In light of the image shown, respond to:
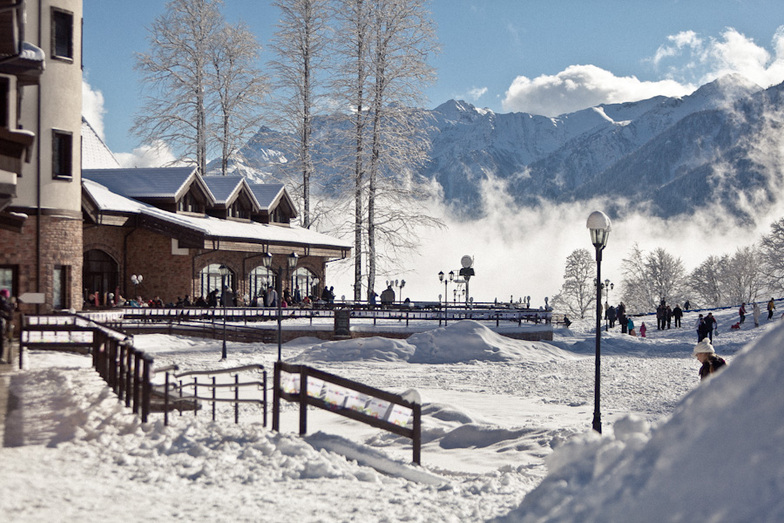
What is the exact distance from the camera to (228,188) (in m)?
40.9

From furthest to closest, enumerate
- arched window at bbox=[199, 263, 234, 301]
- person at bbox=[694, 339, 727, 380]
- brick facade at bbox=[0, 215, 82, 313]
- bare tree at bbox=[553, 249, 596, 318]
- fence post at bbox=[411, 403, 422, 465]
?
bare tree at bbox=[553, 249, 596, 318]
arched window at bbox=[199, 263, 234, 301]
brick facade at bbox=[0, 215, 82, 313]
fence post at bbox=[411, 403, 422, 465]
person at bbox=[694, 339, 727, 380]

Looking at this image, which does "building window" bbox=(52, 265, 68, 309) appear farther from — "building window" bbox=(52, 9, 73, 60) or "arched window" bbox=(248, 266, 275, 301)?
"arched window" bbox=(248, 266, 275, 301)

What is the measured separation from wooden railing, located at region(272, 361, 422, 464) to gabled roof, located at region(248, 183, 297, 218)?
34.2 m

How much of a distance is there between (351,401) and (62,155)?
19.5 m

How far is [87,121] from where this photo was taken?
44438mm

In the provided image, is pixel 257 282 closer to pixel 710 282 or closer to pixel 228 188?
pixel 228 188

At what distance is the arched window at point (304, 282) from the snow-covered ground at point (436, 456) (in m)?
24.2

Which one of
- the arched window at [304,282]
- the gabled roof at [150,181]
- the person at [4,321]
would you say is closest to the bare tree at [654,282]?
the arched window at [304,282]

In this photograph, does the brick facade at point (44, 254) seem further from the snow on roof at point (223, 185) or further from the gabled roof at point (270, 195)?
the gabled roof at point (270, 195)

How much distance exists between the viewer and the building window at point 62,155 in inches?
987

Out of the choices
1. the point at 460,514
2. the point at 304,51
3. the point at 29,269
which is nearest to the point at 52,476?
the point at 460,514

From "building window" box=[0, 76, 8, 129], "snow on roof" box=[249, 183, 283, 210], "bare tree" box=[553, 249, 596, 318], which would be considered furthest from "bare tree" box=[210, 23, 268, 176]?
"bare tree" box=[553, 249, 596, 318]

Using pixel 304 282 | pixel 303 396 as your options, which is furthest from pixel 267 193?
pixel 303 396

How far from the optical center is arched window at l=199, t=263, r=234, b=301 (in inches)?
1483
